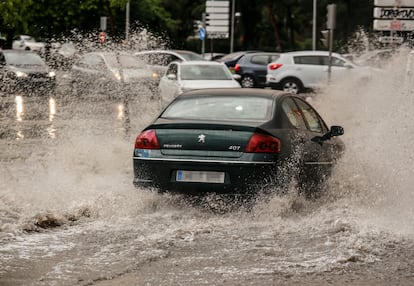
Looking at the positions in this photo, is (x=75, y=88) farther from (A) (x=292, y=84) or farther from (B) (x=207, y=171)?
(B) (x=207, y=171)

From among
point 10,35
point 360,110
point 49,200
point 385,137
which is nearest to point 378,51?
point 360,110

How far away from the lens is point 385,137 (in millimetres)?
12039

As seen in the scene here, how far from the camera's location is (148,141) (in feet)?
30.6

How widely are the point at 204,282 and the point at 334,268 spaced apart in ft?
A: 3.44

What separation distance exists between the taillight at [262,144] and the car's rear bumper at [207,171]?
0.13 metres

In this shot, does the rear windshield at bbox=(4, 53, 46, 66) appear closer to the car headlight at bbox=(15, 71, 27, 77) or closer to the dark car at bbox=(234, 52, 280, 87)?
the car headlight at bbox=(15, 71, 27, 77)

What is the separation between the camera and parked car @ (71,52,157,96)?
2358 centimetres

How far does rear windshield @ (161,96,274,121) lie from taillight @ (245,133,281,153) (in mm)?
436

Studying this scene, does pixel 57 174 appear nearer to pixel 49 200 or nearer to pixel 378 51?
pixel 49 200

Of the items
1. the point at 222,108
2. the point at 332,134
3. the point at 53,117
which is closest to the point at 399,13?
the point at 53,117

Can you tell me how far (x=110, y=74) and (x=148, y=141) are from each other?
16062 millimetres

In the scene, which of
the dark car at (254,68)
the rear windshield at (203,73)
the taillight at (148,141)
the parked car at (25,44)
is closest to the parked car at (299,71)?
the dark car at (254,68)

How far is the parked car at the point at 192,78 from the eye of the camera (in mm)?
22828

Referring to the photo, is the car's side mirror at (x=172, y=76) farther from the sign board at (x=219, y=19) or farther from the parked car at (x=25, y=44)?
the parked car at (x=25, y=44)
